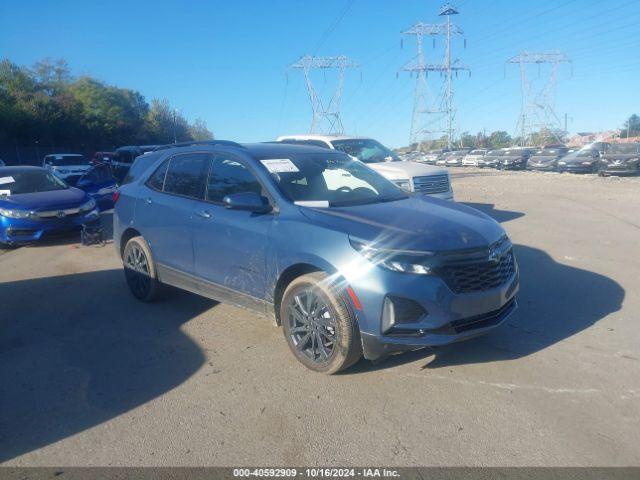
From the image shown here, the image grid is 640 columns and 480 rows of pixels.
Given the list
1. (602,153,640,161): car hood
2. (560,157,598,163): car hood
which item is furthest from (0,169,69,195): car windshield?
(560,157,598,163): car hood

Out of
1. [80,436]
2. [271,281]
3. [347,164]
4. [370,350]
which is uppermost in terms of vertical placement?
[347,164]

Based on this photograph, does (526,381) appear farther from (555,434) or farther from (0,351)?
(0,351)

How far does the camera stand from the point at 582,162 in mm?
29219

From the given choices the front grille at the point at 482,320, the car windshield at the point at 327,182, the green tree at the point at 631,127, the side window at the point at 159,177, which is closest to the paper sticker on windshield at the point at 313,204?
the car windshield at the point at 327,182

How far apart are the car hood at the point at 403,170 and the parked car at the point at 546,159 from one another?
25.8 metres

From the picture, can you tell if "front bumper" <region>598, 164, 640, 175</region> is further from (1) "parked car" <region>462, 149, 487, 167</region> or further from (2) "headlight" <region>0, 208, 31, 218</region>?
(2) "headlight" <region>0, 208, 31, 218</region>

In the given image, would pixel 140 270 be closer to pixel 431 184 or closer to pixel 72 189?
pixel 72 189

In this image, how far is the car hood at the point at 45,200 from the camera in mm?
9125

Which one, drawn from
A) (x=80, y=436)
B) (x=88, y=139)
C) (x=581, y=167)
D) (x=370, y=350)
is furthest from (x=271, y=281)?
(x=88, y=139)

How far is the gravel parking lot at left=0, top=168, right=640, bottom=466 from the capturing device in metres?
3.05

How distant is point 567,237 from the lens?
8969 mm

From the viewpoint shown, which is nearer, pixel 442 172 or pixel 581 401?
pixel 581 401

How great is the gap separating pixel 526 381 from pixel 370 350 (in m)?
1.21

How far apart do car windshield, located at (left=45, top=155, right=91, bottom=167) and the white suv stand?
17.7m
